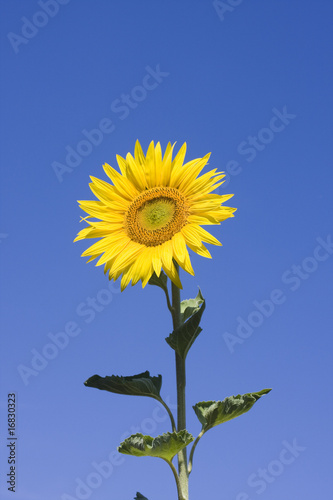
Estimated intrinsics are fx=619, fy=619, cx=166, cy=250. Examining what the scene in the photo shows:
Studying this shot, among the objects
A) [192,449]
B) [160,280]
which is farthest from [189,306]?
[192,449]

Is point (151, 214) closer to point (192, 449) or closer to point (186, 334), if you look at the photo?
point (186, 334)

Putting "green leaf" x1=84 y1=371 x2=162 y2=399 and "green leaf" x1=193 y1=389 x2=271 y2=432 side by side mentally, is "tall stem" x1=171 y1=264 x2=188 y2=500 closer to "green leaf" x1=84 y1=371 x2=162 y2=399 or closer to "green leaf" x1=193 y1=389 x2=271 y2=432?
"green leaf" x1=193 y1=389 x2=271 y2=432

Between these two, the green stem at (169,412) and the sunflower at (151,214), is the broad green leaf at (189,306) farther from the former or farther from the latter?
the green stem at (169,412)

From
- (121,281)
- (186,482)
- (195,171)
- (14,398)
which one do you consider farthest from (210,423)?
(14,398)

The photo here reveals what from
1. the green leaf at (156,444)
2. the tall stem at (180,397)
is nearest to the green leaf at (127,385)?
the tall stem at (180,397)

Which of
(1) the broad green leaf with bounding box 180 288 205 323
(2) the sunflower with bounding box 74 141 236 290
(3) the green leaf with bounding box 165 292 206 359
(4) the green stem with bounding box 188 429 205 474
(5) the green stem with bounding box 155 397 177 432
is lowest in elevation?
(4) the green stem with bounding box 188 429 205 474

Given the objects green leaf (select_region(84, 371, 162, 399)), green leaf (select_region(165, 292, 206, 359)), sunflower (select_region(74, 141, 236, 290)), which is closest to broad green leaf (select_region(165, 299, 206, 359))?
green leaf (select_region(165, 292, 206, 359))
